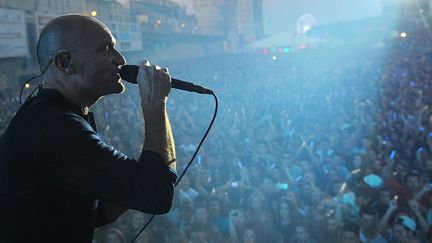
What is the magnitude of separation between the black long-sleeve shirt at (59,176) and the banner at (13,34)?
19127 millimetres

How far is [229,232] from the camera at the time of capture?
19.0ft

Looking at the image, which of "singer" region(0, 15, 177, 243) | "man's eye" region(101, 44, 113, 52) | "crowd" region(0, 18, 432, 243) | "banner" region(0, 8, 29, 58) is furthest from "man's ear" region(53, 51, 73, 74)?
"banner" region(0, 8, 29, 58)

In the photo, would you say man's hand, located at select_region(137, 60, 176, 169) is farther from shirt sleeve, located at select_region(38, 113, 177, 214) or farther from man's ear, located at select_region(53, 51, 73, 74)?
man's ear, located at select_region(53, 51, 73, 74)

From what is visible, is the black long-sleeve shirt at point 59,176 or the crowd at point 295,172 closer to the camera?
the black long-sleeve shirt at point 59,176

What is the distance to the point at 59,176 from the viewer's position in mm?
1408

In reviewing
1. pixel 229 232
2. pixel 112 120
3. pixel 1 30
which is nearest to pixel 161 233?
pixel 229 232

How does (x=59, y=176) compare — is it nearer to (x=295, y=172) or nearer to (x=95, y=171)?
(x=95, y=171)

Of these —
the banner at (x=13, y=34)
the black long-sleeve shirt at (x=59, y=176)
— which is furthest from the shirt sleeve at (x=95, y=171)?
the banner at (x=13, y=34)

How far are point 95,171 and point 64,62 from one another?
452mm

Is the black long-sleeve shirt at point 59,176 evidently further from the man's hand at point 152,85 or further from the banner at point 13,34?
the banner at point 13,34

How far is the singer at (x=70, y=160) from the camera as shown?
139 centimetres

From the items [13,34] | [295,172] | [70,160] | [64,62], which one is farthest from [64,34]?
[13,34]

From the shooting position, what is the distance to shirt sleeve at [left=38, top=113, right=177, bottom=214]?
139cm

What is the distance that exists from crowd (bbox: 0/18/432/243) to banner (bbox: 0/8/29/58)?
14.6ft
